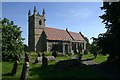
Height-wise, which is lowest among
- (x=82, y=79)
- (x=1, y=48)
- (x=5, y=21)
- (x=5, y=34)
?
(x=82, y=79)

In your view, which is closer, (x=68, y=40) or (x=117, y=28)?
(x=117, y=28)

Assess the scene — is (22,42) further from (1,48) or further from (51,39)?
Result: (51,39)

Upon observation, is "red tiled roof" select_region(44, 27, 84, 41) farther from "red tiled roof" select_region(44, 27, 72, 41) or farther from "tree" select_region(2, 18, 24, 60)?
"tree" select_region(2, 18, 24, 60)

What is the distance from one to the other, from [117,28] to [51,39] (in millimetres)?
49945

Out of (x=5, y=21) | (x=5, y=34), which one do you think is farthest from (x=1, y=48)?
(x=5, y=21)

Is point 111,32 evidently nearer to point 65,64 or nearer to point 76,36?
point 65,64

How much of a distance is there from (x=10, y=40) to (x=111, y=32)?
17.3 meters

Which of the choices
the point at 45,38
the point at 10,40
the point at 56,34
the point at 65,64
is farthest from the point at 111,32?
the point at 56,34

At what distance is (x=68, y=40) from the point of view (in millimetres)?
76750

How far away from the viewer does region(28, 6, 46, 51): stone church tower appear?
74.6m

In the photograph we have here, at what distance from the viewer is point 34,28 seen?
246 ft

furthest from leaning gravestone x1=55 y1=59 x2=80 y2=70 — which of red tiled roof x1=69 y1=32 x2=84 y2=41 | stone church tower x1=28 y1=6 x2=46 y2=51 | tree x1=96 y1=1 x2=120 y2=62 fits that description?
red tiled roof x1=69 y1=32 x2=84 y2=41

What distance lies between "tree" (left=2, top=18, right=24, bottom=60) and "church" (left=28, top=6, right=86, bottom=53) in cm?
3426

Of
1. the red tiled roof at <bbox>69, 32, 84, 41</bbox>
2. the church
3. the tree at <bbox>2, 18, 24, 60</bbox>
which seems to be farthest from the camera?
the red tiled roof at <bbox>69, 32, 84, 41</bbox>
